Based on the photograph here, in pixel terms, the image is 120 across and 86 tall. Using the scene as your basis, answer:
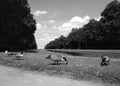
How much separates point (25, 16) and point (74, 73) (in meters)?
38.0

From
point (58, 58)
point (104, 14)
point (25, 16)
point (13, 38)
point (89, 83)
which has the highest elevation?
point (104, 14)

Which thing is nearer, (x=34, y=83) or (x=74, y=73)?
(x=34, y=83)

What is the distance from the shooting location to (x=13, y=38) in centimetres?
4094

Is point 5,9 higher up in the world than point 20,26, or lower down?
higher up

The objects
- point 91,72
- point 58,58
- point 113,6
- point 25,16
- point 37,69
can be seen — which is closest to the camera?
point 91,72

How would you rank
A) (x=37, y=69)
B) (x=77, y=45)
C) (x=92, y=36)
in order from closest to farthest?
(x=37, y=69) → (x=92, y=36) → (x=77, y=45)

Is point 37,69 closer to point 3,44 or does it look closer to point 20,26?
point 3,44

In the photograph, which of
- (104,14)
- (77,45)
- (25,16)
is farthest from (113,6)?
(77,45)

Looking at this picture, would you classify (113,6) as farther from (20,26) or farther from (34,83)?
(34,83)

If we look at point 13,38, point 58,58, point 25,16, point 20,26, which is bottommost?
point 58,58

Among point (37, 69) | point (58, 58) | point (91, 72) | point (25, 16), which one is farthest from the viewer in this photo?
point (25, 16)

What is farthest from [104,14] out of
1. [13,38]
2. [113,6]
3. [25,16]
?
[13,38]

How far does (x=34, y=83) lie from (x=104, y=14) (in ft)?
199

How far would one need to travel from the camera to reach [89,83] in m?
8.80
